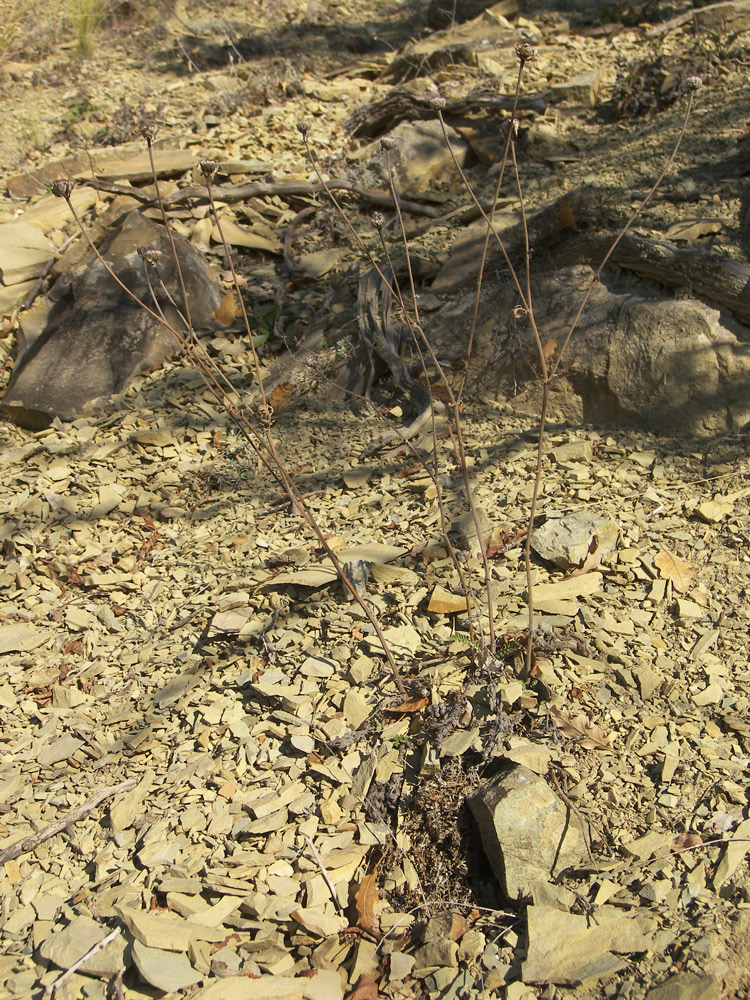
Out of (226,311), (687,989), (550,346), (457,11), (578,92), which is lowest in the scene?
(687,989)

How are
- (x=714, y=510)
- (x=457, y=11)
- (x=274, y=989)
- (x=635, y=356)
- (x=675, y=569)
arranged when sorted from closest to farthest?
(x=274, y=989), (x=675, y=569), (x=714, y=510), (x=635, y=356), (x=457, y=11)

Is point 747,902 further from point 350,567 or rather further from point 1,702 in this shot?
point 1,702

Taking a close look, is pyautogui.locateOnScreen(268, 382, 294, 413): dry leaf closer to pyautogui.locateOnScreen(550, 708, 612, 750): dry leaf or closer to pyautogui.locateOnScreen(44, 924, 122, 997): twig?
pyautogui.locateOnScreen(550, 708, 612, 750): dry leaf

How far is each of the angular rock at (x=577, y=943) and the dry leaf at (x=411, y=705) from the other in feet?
2.22

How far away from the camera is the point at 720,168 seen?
14.4 ft

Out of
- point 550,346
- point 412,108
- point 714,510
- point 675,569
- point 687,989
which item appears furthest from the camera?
point 412,108

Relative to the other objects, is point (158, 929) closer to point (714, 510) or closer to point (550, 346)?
point (714, 510)

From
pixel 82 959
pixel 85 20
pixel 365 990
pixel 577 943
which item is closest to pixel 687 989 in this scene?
pixel 577 943

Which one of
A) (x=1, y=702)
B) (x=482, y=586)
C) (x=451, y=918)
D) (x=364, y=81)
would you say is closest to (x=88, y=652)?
(x=1, y=702)

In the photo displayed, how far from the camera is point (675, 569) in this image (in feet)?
9.46

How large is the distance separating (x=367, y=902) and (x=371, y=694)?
2.12 ft

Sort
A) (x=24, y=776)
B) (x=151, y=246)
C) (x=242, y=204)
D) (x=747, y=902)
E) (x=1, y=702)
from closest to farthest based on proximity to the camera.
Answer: (x=747, y=902) < (x=24, y=776) < (x=1, y=702) < (x=151, y=246) < (x=242, y=204)

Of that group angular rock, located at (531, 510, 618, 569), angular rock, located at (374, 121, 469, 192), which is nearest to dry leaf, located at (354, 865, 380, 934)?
angular rock, located at (531, 510, 618, 569)

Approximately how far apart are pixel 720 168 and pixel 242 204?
3074mm
